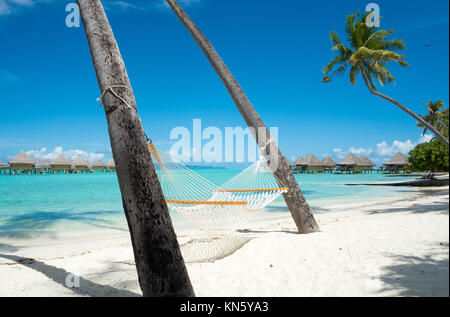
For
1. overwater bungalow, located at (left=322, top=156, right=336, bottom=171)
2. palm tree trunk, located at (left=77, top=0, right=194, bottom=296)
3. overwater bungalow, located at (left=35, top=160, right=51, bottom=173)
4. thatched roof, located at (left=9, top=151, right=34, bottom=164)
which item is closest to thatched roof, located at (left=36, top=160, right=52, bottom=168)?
overwater bungalow, located at (left=35, top=160, right=51, bottom=173)

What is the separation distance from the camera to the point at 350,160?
27797mm

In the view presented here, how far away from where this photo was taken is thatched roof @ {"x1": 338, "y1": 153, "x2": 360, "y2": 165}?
27.7 m

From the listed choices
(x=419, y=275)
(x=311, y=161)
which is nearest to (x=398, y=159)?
(x=311, y=161)

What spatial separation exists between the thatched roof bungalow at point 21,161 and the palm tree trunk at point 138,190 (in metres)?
28.7

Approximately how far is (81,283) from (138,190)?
1242 mm

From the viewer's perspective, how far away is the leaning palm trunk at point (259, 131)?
10.7 feet

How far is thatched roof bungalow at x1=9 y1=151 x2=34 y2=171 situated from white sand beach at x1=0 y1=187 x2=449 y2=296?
86.7ft

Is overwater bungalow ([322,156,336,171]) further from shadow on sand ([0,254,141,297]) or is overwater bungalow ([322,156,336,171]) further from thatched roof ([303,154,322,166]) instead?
shadow on sand ([0,254,141,297])

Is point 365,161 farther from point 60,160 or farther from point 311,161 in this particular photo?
point 60,160

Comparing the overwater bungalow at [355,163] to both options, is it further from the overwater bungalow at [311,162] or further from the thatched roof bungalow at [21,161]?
the thatched roof bungalow at [21,161]

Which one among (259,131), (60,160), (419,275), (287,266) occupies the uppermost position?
(60,160)

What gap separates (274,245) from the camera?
109 inches

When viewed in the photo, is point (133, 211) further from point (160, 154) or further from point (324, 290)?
point (160, 154)
